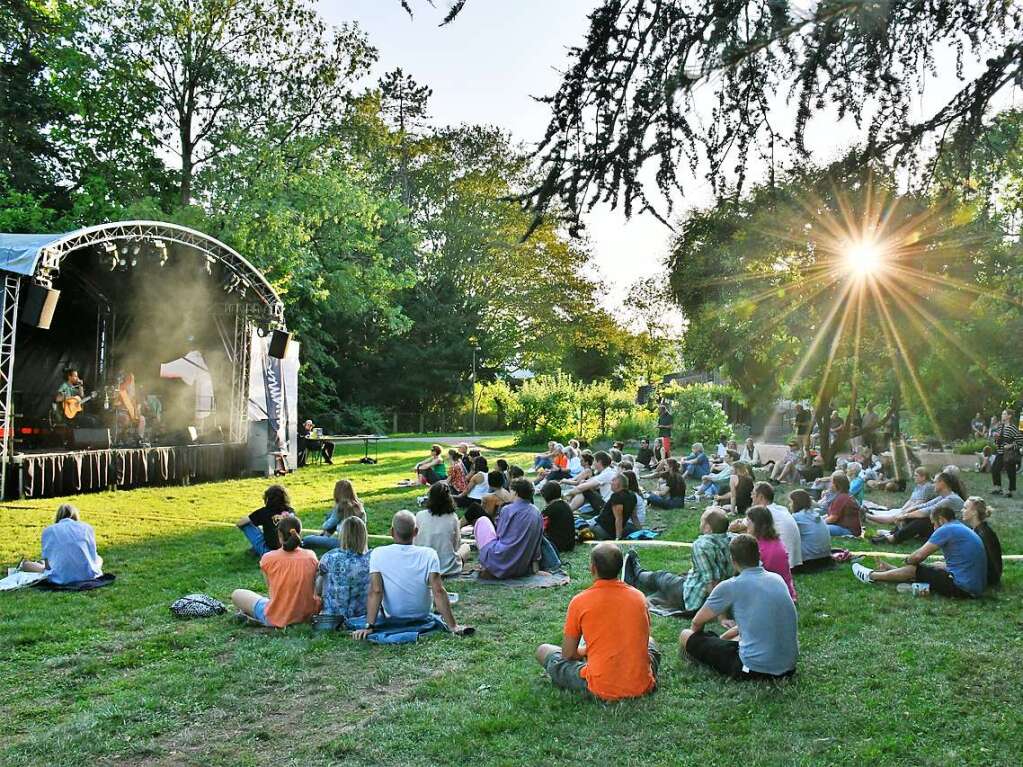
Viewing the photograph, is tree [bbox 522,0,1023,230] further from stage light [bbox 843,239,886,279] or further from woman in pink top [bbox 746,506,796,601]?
stage light [bbox 843,239,886,279]

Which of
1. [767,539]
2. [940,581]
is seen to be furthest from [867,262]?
[767,539]

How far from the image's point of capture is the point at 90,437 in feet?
53.0

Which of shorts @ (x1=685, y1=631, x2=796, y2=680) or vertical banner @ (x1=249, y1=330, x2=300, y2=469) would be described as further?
vertical banner @ (x1=249, y1=330, x2=300, y2=469)

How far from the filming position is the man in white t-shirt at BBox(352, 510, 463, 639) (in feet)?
20.0

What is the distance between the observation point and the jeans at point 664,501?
540 inches

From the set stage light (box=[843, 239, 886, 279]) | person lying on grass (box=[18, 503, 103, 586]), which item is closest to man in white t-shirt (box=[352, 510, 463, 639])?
person lying on grass (box=[18, 503, 103, 586])

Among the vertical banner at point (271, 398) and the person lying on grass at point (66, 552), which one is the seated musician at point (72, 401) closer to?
the vertical banner at point (271, 398)

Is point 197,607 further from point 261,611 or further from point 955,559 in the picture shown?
point 955,559

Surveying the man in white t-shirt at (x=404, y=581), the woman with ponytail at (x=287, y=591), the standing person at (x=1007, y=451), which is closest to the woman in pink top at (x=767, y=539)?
the man in white t-shirt at (x=404, y=581)

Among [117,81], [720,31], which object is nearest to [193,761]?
[720,31]

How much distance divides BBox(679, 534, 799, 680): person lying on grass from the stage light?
22.3 feet

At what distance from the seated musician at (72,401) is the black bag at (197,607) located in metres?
11.1

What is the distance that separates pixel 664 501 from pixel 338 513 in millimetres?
6416

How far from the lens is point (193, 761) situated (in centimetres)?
401
